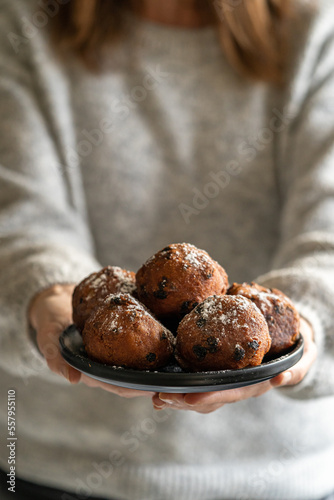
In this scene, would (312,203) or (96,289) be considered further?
(312,203)

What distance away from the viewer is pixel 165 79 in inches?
48.2

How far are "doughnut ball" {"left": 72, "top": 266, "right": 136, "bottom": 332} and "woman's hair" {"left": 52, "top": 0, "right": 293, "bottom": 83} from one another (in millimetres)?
691

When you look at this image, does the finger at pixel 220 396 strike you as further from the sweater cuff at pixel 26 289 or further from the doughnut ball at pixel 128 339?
the sweater cuff at pixel 26 289

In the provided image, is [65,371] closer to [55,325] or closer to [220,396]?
[55,325]

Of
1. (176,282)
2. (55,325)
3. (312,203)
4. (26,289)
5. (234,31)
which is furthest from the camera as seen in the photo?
(234,31)

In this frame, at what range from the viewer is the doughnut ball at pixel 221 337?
0.58m

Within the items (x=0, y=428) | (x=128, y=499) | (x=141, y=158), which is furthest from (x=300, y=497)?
(x=141, y=158)

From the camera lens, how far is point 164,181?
3.94ft

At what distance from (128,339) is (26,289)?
0.36 meters

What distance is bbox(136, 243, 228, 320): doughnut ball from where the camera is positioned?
646 mm

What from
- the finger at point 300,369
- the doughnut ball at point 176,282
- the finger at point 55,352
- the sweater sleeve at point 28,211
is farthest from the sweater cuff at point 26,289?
the finger at point 300,369

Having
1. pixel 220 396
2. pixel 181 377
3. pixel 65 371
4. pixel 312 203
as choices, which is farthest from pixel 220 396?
pixel 312 203

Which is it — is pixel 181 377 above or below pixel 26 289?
above

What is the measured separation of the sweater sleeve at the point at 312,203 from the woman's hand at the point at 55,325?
0.34 metres
